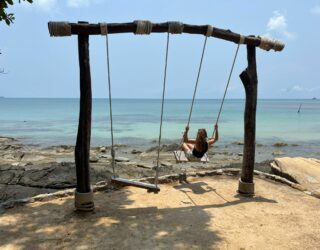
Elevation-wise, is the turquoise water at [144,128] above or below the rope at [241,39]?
below

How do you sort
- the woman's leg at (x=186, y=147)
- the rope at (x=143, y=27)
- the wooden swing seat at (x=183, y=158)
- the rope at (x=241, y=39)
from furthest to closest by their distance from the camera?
1. the woman's leg at (x=186, y=147)
2. the wooden swing seat at (x=183, y=158)
3. the rope at (x=241, y=39)
4. the rope at (x=143, y=27)

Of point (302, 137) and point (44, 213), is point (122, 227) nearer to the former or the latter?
point (44, 213)

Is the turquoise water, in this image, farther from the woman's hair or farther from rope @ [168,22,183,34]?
rope @ [168,22,183,34]

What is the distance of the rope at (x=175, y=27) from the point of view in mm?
6875

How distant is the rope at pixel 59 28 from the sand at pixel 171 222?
10.1 feet

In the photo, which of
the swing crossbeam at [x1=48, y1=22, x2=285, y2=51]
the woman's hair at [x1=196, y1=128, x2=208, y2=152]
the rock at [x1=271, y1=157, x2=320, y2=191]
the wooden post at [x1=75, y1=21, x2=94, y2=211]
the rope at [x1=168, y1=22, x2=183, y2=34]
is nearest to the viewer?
the swing crossbeam at [x1=48, y1=22, x2=285, y2=51]

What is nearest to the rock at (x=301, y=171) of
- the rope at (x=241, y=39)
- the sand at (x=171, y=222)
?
the sand at (x=171, y=222)

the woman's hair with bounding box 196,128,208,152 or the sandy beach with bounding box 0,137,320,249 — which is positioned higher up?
the woman's hair with bounding box 196,128,208,152

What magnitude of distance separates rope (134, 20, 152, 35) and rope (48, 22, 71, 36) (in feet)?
3.81

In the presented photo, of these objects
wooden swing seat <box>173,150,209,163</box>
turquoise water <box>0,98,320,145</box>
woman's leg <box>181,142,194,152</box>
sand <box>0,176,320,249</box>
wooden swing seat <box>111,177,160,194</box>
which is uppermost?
woman's leg <box>181,142,194,152</box>

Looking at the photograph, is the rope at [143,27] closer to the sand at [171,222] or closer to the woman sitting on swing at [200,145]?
the woman sitting on swing at [200,145]

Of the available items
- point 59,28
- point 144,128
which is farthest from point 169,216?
point 144,128

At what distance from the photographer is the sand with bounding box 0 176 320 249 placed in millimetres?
5539

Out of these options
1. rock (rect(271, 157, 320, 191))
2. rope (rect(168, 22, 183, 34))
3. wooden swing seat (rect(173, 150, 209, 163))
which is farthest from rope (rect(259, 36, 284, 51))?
rock (rect(271, 157, 320, 191))
